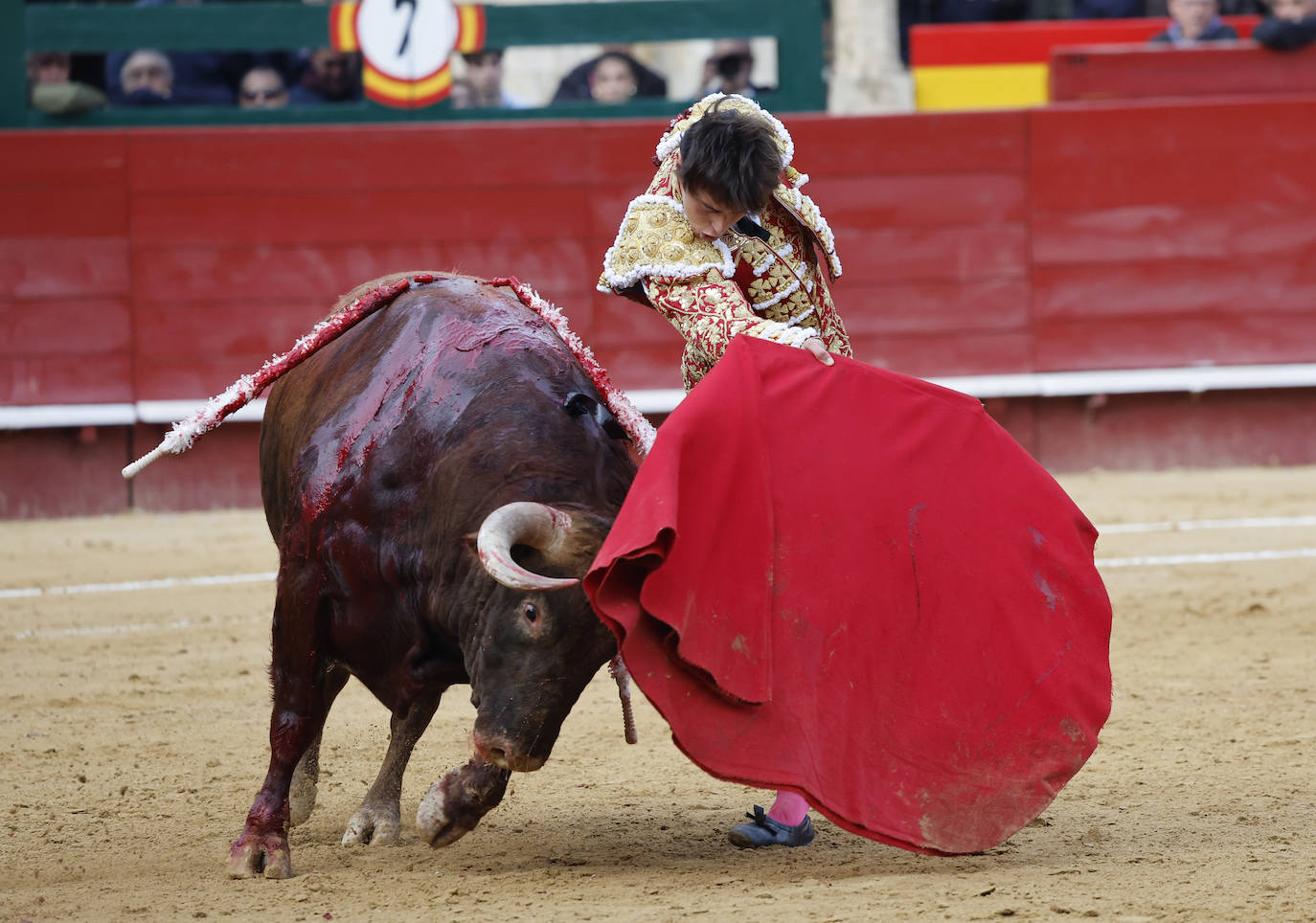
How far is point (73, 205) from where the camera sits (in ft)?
23.3

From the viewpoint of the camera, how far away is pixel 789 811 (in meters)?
2.83

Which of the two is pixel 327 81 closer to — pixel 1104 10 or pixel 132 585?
pixel 132 585

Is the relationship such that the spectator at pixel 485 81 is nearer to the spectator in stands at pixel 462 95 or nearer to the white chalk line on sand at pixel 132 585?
the spectator in stands at pixel 462 95

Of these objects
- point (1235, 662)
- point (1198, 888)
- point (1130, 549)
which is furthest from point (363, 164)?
point (1198, 888)

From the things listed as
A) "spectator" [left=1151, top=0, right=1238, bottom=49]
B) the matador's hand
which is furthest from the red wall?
Result: the matador's hand

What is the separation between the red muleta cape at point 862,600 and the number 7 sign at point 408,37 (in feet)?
15.9

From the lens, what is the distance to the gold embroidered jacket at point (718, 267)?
105 inches

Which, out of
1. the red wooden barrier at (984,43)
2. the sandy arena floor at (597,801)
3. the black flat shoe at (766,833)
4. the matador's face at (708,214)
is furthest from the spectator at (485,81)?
the black flat shoe at (766,833)

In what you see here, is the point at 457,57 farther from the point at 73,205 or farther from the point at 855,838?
the point at 855,838

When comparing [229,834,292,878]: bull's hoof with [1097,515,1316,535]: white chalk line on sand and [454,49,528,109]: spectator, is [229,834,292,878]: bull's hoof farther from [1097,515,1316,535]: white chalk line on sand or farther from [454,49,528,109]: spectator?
[454,49,528,109]: spectator

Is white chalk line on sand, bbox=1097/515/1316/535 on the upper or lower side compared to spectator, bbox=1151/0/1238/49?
lower

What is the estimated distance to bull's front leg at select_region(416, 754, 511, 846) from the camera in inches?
95.7

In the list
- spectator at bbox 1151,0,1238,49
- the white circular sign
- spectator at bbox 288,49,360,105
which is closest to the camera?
the white circular sign

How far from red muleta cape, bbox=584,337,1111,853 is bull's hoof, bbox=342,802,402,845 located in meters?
0.83
